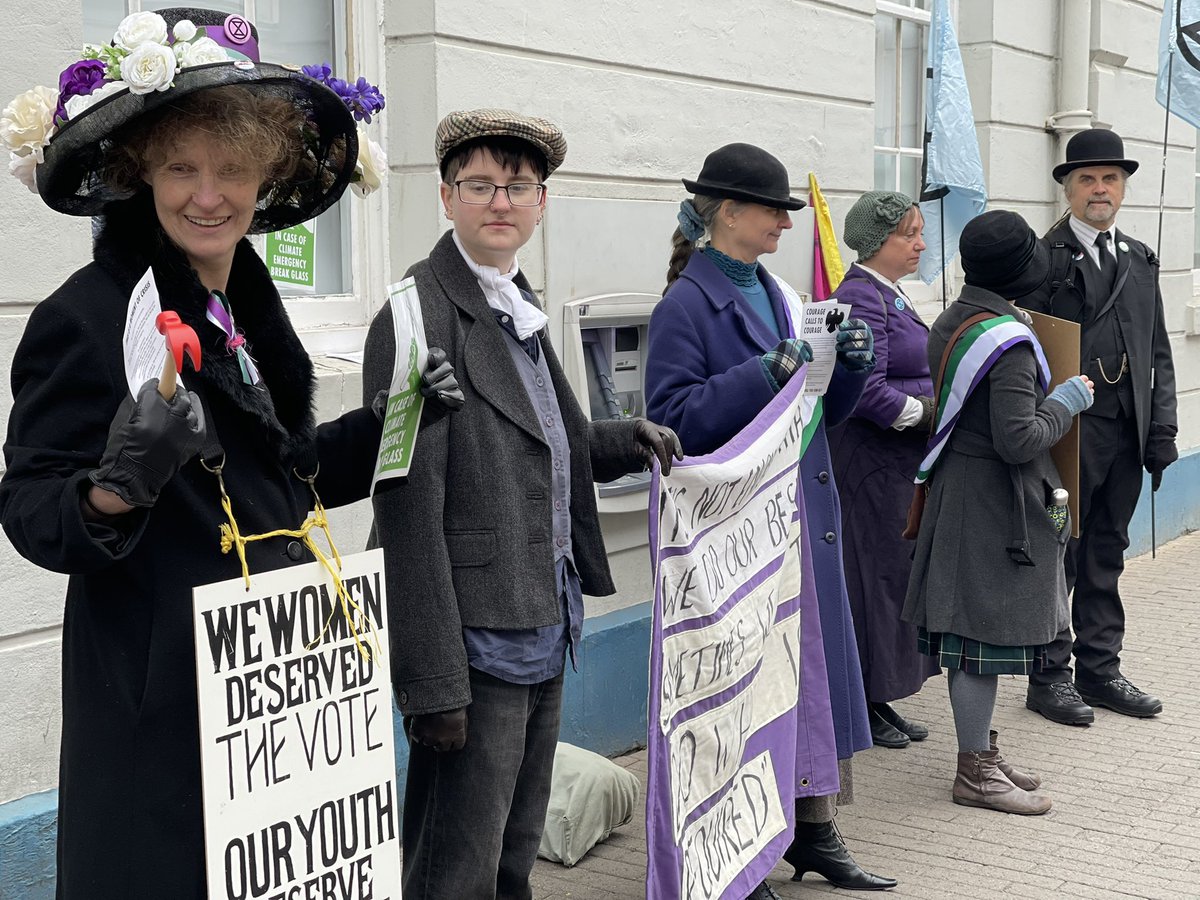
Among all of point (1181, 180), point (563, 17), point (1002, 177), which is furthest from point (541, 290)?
point (1181, 180)

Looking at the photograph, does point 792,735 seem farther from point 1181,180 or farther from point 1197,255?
point 1197,255

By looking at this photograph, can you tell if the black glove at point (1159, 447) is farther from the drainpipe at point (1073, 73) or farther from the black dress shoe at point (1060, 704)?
the drainpipe at point (1073, 73)

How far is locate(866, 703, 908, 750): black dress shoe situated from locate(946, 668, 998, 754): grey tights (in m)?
0.74

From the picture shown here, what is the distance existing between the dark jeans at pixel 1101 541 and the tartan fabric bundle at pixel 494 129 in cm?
377

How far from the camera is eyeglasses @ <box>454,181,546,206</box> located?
3019 mm

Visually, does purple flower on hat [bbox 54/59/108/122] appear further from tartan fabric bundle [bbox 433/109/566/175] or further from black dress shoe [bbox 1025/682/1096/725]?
black dress shoe [bbox 1025/682/1096/725]

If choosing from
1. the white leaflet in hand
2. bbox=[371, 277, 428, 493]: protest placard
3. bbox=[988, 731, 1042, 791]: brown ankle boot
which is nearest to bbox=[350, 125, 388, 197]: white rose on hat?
bbox=[371, 277, 428, 493]: protest placard

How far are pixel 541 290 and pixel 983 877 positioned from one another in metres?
2.44

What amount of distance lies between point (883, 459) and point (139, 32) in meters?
3.94

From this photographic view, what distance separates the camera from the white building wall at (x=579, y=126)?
360 cm

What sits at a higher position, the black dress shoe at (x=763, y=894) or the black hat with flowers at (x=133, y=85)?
the black hat with flowers at (x=133, y=85)

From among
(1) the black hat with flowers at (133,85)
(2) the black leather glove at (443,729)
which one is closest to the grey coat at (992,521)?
(2) the black leather glove at (443,729)

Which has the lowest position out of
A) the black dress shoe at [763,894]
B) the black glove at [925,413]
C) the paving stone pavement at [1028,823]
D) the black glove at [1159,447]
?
the paving stone pavement at [1028,823]

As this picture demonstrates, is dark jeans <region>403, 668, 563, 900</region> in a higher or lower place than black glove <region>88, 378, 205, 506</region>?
lower
